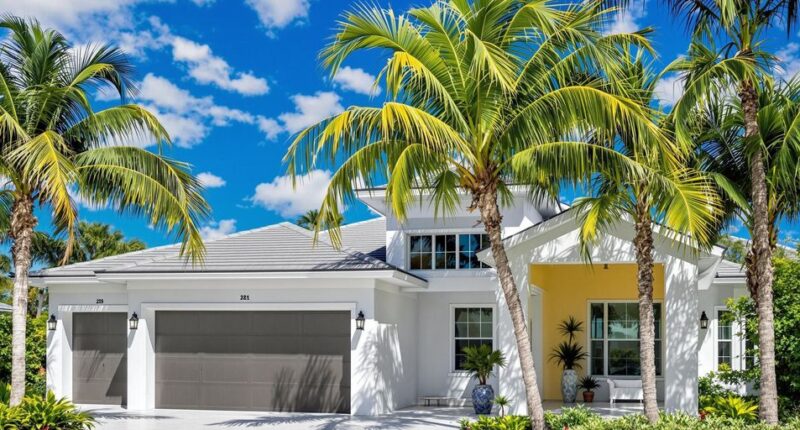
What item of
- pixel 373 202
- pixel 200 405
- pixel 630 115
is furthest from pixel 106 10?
pixel 630 115

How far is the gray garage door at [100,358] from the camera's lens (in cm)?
2247

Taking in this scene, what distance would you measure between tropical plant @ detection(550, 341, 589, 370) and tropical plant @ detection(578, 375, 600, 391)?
0.39 meters

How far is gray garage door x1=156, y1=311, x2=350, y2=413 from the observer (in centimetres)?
2028

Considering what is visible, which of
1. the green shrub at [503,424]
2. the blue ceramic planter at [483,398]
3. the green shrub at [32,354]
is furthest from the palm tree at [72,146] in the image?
the green shrub at [32,354]

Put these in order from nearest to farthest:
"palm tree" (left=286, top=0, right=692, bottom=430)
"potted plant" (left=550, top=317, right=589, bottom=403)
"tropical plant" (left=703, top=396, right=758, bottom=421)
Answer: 1. "palm tree" (left=286, top=0, right=692, bottom=430)
2. "tropical plant" (left=703, top=396, right=758, bottom=421)
3. "potted plant" (left=550, top=317, right=589, bottom=403)

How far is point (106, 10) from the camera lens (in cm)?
3250

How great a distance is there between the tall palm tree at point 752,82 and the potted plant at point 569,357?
8.38 m

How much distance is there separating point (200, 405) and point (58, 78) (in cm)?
852

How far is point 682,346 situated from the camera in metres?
17.0

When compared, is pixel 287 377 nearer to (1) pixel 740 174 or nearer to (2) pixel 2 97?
(2) pixel 2 97

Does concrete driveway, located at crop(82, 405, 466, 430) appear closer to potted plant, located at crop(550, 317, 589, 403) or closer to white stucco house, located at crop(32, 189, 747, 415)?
white stucco house, located at crop(32, 189, 747, 415)

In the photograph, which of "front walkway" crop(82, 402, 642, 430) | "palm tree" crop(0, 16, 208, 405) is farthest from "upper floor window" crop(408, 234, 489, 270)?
"palm tree" crop(0, 16, 208, 405)

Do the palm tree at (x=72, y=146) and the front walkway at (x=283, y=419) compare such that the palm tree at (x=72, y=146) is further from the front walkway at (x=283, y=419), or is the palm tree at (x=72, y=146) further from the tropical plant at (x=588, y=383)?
the tropical plant at (x=588, y=383)

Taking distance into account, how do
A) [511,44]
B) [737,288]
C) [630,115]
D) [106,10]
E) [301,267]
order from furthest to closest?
[106,10] < [737,288] < [301,267] < [511,44] < [630,115]
